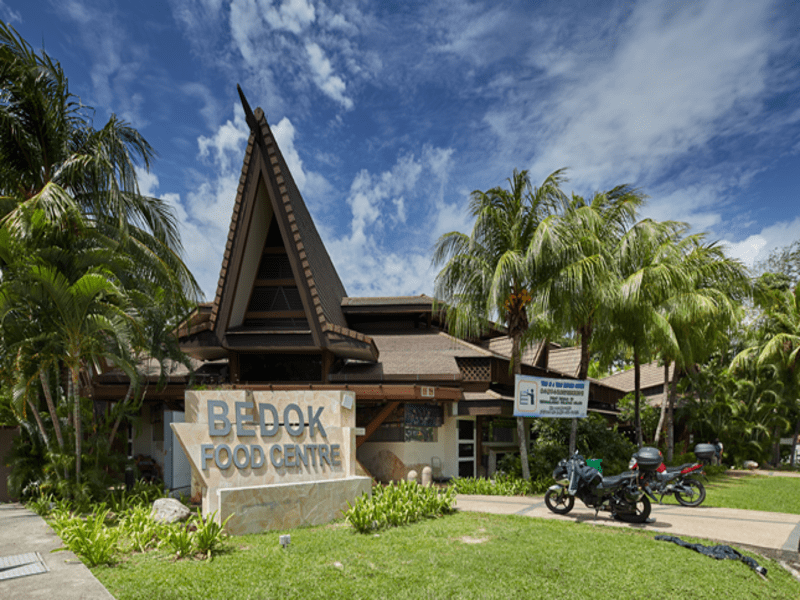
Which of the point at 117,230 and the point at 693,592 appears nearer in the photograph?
the point at 693,592

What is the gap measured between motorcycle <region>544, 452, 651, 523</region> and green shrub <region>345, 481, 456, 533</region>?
87.4 inches

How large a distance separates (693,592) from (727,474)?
16.5m

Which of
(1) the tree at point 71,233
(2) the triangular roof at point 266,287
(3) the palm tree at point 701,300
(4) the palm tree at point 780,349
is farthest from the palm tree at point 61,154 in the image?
(4) the palm tree at point 780,349

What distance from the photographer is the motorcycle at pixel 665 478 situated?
9.75 metres

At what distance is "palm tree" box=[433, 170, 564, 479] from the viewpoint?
14.1 m

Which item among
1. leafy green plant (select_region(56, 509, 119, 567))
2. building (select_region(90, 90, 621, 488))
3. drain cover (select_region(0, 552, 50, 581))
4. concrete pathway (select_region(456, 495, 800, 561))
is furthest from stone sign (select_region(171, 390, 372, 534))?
building (select_region(90, 90, 621, 488))

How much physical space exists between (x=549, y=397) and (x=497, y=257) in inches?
152

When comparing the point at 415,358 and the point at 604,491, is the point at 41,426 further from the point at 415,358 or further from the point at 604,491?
the point at 604,491

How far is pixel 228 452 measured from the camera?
28.1 ft


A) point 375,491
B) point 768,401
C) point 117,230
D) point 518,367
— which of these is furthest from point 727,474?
point 117,230

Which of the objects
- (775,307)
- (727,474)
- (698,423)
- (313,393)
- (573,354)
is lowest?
(727,474)

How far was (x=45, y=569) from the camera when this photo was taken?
5965 mm

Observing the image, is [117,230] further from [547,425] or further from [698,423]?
[698,423]

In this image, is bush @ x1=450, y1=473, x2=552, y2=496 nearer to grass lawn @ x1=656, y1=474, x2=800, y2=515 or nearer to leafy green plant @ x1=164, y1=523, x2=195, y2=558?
grass lawn @ x1=656, y1=474, x2=800, y2=515
